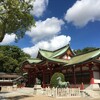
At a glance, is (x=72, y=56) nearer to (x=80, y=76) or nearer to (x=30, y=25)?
(x=80, y=76)

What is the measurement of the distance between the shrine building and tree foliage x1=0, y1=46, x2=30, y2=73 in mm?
24849

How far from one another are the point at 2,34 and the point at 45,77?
1967 cm

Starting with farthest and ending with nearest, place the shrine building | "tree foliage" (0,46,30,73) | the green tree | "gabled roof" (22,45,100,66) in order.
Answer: "tree foliage" (0,46,30,73)
"gabled roof" (22,45,100,66)
the shrine building
the green tree

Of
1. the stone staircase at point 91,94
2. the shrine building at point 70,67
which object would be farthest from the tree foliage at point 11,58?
the stone staircase at point 91,94

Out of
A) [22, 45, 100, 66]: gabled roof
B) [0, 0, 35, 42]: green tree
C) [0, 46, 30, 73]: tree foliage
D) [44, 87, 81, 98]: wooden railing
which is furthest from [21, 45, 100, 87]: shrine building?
[0, 46, 30, 73]: tree foliage

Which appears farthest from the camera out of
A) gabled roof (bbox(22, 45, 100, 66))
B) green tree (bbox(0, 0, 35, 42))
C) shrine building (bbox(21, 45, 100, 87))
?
gabled roof (bbox(22, 45, 100, 66))

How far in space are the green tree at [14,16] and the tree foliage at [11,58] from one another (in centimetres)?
4480

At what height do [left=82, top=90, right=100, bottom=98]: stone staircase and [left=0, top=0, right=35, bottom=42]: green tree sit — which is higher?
[left=0, top=0, right=35, bottom=42]: green tree

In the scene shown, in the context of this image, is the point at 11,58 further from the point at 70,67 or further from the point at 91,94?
the point at 91,94

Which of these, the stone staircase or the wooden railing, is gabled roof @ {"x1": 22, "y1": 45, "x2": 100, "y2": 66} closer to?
the stone staircase

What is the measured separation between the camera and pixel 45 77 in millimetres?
42031

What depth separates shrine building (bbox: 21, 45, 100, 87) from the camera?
3209cm

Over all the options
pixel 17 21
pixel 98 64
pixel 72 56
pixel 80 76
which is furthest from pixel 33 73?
pixel 17 21

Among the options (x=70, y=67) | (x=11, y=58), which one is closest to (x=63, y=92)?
(x=70, y=67)
